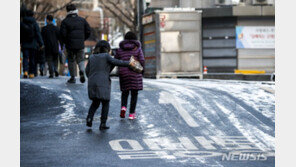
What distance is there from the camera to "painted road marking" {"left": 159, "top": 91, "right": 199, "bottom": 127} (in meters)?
11.4

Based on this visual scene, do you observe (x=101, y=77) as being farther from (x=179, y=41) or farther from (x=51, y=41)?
(x=179, y=41)

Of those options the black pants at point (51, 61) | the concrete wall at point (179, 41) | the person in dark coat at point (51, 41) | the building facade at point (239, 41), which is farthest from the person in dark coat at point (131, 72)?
the building facade at point (239, 41)

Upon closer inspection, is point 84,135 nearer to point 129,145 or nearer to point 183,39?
point 129,145

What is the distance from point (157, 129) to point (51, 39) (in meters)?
9.11

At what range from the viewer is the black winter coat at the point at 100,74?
1062 cm

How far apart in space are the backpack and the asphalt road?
9.99 feet

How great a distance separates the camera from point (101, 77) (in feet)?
34.9

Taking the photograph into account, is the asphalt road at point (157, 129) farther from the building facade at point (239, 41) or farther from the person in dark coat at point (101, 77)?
the building facade at point (239, 41)

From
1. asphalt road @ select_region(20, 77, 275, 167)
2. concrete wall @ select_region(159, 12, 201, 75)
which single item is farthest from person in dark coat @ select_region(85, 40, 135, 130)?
concrete wall @ select_region(159, 12, 201, 75)

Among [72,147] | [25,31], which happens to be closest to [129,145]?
[72,147]

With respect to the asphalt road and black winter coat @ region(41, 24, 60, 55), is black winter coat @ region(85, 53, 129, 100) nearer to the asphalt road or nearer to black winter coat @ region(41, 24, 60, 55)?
the asphalt road

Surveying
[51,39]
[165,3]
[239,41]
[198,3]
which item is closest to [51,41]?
[51,39]

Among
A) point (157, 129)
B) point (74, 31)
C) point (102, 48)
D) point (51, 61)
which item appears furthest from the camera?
point (51, 61)

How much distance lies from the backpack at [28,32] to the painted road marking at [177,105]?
17.3ft
